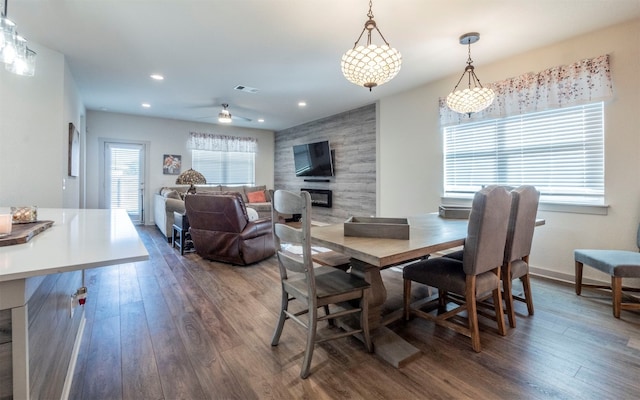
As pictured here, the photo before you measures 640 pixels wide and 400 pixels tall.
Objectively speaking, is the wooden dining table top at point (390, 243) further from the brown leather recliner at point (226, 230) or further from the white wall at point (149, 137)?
the white wall at point (149, 137)

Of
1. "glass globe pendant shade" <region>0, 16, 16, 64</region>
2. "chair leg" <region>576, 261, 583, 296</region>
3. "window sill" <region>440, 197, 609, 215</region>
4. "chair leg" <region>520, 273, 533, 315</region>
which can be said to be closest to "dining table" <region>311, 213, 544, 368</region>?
"chair leg" <region>520, 273, 533, 315</region>

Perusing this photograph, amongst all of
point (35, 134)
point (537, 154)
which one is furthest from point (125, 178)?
point (537, 154)

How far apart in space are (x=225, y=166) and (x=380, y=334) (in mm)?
6878

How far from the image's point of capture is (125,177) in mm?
6617

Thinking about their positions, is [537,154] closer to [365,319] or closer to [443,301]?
[443,301]

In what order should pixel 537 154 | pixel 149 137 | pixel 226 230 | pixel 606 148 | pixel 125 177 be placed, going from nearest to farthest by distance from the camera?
pixel 606 148, pixel 537 154, pixel 226 230, pixel 125 177, pixel 149 137

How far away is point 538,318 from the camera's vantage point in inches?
91.2

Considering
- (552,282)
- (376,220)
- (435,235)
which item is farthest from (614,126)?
(376,220)

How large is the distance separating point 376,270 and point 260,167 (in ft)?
23.1

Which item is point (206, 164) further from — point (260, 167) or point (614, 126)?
point (614, 126)

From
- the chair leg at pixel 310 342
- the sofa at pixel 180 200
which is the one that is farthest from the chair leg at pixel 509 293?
the sofa at pixel 180 200

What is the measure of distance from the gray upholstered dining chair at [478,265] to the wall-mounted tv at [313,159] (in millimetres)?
4625

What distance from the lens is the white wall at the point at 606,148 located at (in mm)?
2740

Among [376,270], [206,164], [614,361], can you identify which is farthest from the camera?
[206,164]
